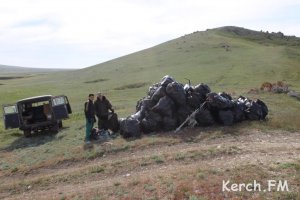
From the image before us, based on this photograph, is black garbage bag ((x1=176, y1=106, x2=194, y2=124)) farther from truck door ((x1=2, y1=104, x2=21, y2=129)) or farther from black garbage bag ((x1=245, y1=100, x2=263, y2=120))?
truck door ((x1=2, y1=104, x2=21, y2=129))

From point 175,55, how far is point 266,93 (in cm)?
6195

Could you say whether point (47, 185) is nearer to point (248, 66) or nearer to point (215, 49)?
point (248, 66)

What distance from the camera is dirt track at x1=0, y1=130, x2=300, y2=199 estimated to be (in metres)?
15.9

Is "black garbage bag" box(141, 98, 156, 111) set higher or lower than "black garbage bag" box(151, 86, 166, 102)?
lower

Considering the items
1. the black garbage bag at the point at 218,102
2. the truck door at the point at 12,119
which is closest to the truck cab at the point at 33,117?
the truck door at the point at 12,119

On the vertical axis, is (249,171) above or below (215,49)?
below

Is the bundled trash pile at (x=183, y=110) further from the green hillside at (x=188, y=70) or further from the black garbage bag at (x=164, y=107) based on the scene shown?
the green hillside at (x=188, y=70)

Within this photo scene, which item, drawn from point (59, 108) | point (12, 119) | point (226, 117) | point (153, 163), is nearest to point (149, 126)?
point (226, 117)

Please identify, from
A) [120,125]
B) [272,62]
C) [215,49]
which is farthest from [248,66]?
[120,125]

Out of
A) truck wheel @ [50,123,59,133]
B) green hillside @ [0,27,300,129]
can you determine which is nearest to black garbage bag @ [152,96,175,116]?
truck wheel @ [50,123,59,133]

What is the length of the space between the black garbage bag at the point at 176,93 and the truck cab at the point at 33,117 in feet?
29.2

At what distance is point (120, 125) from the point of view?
78.3ft

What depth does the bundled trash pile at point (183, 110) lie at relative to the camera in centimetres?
2319

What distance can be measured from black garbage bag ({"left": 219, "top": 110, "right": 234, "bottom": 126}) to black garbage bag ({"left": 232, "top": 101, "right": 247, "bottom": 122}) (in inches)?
13.5
